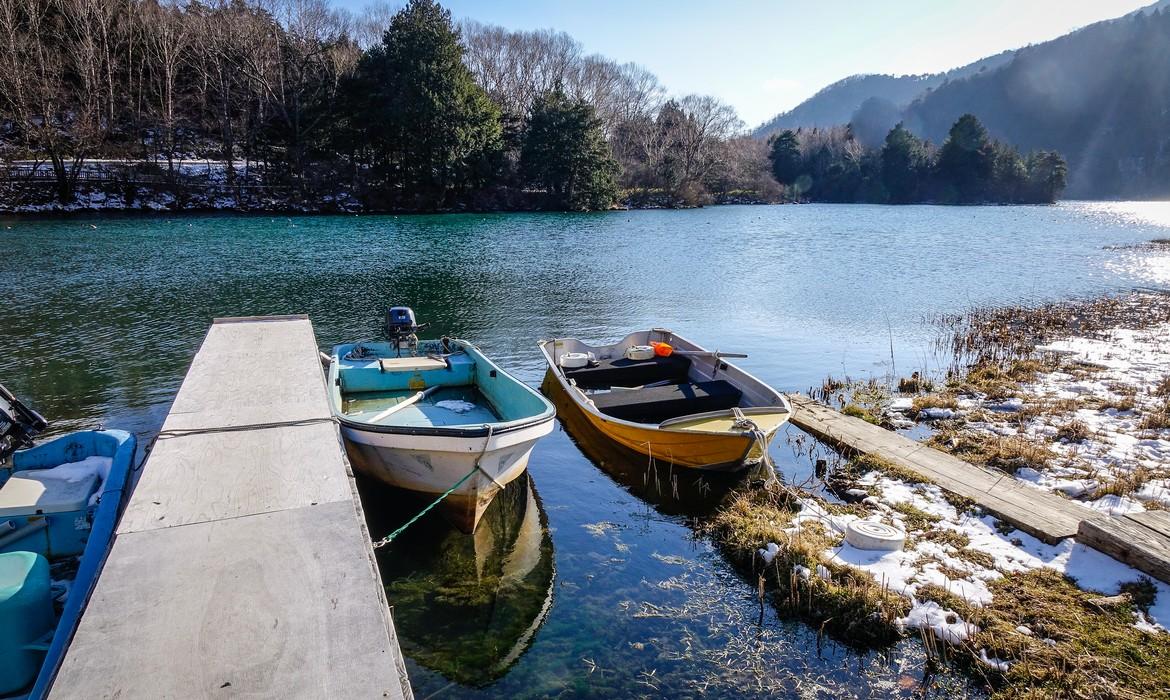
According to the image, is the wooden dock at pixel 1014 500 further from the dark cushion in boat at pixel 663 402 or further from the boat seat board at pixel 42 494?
the boat seat board at pixel 42 494

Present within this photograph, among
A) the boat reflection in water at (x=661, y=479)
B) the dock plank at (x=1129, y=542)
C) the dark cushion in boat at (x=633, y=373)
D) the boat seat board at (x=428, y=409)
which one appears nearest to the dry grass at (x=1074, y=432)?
the dock plank at (x=1129, y=542)

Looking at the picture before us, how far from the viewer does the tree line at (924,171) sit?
88625 mm

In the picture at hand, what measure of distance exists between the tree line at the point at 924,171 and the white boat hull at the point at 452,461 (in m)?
100

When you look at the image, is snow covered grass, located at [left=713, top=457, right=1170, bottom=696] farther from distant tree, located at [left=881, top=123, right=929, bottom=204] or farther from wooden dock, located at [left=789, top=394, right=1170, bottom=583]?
distant tree, located at [left=881, top=123, right=929, bottom=204]

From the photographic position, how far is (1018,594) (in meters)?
5.39

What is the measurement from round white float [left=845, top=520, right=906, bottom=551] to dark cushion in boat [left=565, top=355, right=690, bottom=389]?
506 centimetres

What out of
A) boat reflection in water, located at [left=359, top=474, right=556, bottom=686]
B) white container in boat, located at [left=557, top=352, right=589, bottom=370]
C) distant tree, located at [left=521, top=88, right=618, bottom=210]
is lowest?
boat reflection in water, located at [left=359, top=474, right=556, bottom=686]

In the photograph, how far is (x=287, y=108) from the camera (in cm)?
5784

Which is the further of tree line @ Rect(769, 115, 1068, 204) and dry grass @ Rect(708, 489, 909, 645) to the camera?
tree line @ Rect(769, 115, 1068, 204)

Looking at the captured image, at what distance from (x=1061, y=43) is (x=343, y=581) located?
233 meters

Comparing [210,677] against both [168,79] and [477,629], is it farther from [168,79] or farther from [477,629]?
[168,79]

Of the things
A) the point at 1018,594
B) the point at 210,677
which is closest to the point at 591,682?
the point at 210,677

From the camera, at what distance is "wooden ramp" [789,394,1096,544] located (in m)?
6.47

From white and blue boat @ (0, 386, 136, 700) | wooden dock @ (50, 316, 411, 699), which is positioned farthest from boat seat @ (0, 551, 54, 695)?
wooden dock @ (50, 316, 411, 699)
